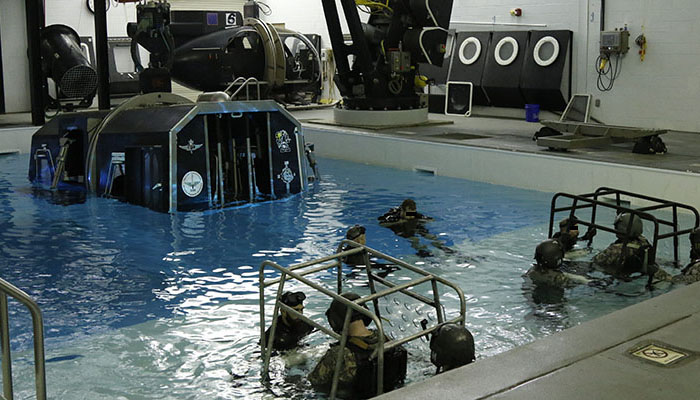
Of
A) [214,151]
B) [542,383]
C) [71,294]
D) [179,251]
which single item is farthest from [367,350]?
[214,151]

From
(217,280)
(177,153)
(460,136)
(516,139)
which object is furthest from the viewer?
(460,136)

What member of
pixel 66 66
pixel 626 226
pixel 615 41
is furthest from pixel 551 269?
pixel 66 66

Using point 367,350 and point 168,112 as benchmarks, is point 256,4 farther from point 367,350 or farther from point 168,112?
point 367,350

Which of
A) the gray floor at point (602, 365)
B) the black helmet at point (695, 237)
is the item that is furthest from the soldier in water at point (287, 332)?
the black helmet at point (695, 237)

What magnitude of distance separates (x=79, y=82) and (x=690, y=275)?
1325 centimetres

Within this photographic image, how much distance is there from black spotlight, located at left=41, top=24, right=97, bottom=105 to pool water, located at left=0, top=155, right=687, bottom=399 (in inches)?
212

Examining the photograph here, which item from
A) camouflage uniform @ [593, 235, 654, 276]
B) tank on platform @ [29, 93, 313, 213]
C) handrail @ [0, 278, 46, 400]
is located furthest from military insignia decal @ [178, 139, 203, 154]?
handrail @ [0, 278, 46, 400]

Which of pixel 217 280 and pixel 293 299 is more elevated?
pixel 293 299

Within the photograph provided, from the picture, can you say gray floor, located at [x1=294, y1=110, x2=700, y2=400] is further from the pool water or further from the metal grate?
the metal grate

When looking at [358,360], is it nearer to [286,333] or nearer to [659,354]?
[286,333]

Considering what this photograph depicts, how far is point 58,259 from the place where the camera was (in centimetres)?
745

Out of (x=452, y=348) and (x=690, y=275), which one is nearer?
(x=452, y=348)

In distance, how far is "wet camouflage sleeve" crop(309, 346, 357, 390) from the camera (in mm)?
4082

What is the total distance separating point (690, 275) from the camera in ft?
19.8
